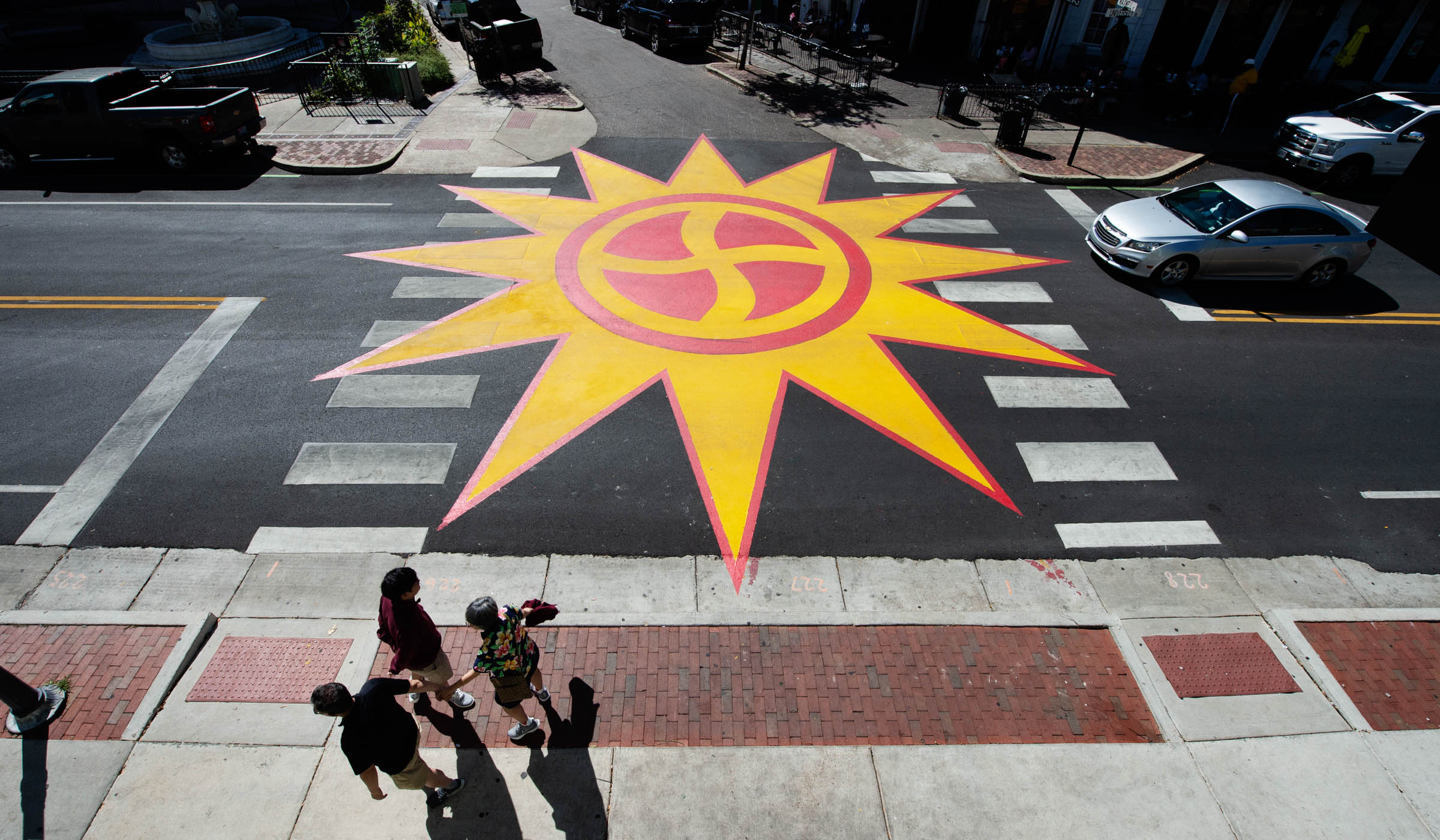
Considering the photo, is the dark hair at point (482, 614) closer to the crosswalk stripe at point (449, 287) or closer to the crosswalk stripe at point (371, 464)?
the crosswalk stripe at point (371, 464)

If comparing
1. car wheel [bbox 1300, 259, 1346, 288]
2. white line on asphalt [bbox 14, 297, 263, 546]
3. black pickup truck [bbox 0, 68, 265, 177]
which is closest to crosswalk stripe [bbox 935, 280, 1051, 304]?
car wheel [bbox 1300, 259, 1346, 288]

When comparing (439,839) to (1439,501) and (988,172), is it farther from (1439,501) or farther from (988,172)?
(988,172)

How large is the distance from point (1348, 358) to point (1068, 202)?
21.4 ft

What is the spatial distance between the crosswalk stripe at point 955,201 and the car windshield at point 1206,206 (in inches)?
145

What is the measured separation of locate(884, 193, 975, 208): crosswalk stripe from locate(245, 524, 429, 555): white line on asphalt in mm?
12516

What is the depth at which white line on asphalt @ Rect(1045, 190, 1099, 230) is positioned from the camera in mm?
14735

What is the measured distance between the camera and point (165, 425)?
880 cm

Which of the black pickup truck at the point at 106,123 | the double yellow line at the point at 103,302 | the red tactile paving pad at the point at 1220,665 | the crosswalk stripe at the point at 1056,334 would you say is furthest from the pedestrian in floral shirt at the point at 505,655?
the black pickup truck at the point at 106,123

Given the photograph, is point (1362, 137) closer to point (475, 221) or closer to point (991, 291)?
point (991, 291)

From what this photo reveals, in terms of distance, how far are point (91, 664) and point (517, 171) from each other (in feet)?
41.4

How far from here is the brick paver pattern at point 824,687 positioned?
5949 mm

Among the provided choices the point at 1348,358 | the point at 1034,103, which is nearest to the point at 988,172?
the point at 1034,103

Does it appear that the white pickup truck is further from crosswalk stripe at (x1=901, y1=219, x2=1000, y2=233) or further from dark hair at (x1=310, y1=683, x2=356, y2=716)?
dark hair at (x1=310, y1=683, x2=356, y2=716)

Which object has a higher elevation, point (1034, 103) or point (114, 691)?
point (1034, 103)
